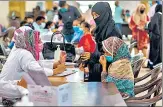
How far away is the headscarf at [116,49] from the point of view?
121 inches

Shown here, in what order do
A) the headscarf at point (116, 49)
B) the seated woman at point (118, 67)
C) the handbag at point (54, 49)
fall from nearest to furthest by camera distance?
1. the seated woman at point (118, 67)
2. the headscarf at point (116, 49)
3. the handbag at point (54, 49)

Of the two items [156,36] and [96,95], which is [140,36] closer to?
[156,36]

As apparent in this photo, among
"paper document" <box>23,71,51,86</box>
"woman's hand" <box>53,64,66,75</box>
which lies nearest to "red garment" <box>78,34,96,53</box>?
"woman's hand" <box>53,64,66,75</box>

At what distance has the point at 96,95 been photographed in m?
2.49

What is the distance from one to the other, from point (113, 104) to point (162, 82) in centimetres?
131

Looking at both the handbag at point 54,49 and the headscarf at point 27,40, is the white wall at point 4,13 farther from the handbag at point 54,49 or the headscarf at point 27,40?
the headscarf at point 27,40

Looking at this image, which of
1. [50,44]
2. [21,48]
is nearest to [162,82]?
[21,48]

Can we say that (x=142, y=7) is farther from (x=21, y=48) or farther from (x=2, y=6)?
(x=2, y=6)

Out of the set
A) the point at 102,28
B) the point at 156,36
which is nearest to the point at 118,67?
the point at 102,28

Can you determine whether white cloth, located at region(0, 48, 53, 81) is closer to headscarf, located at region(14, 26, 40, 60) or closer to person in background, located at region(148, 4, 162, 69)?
headscarf, located at region(14, 26, 40, 60)

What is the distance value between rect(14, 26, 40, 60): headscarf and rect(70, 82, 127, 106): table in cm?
74

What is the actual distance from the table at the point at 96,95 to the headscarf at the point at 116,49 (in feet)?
0.98

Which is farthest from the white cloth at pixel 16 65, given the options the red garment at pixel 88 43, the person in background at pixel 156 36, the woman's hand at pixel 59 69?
the person in background at pixel 156 36

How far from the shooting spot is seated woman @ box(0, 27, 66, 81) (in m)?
3.16
